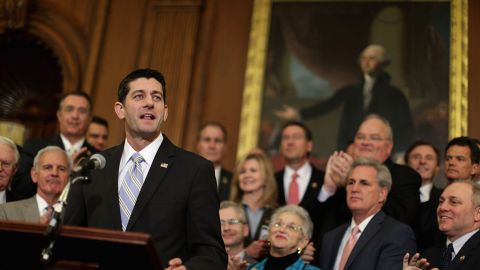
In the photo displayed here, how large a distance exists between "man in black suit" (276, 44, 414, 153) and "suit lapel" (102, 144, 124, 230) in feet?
13.5

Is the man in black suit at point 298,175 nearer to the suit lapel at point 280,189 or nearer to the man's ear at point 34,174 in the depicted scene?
the suit lapel at point 280,189

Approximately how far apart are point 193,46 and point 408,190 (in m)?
3.43

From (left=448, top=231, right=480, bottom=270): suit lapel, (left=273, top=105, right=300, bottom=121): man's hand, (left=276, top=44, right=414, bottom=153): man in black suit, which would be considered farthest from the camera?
(left=273, top=105, right=300, bottom=121): man's hand

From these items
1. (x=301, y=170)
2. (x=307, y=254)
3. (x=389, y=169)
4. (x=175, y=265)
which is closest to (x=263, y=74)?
(x=301, y=170)

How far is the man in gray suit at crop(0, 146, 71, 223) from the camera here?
4.34 metres

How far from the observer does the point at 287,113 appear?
7.05m

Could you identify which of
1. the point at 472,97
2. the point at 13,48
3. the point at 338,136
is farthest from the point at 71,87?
the point at 472,97

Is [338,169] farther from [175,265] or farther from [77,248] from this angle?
[77,248]

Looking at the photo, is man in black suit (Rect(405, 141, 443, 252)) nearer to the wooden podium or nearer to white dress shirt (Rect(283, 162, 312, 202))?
white dress shirt (Rect(283, 162, 312, 202))

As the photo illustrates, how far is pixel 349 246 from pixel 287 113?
2.82 metres

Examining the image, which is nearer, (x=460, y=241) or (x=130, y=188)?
(x=130, y=188)

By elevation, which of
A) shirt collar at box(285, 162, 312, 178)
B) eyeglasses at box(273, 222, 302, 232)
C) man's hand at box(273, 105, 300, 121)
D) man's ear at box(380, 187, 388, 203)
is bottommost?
eyeglasses at box(273, 222, 302, 232)

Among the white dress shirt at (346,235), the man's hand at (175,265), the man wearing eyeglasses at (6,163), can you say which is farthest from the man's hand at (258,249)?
the man's hand at (175,265)

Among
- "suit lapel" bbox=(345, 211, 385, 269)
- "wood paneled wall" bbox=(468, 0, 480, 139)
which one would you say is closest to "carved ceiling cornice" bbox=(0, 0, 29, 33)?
"wood paneled wall" bbox=(468, 0, 480, 139)
